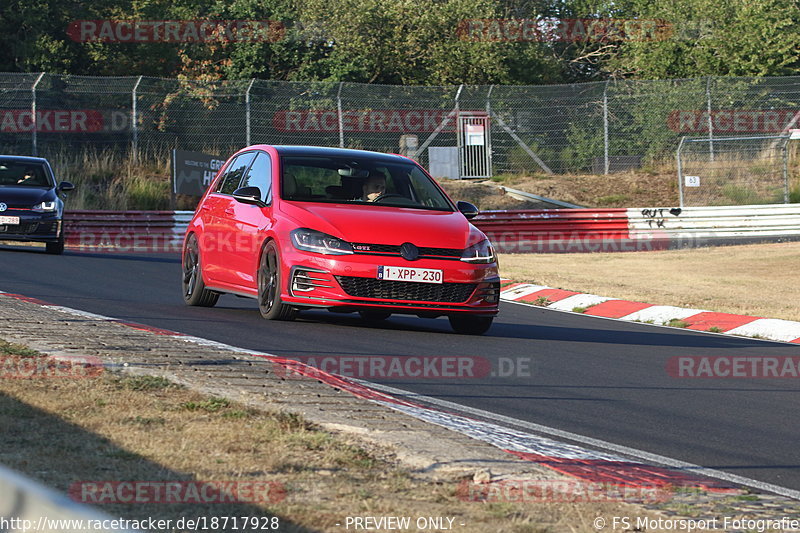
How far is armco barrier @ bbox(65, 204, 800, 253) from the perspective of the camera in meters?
27.3

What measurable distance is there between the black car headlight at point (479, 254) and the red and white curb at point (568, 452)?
10.6 ft

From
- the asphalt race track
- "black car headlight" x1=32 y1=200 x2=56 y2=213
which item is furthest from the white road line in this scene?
"black car headlight" x1=32 y1=200 x2=56 y2=213

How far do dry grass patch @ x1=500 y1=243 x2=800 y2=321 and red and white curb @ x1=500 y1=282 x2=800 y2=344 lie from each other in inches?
17.8

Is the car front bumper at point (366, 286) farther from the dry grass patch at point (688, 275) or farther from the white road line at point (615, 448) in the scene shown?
the dry grass patch at point (688, 275)

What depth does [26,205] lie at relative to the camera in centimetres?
1989

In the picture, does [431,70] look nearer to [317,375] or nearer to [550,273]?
[550,273]

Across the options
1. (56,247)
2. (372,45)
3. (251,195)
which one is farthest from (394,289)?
(372,45)

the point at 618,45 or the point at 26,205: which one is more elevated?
the point at 618,45

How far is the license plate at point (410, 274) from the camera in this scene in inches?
391

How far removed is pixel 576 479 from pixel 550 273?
15.4 meters

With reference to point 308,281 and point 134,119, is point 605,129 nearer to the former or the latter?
point 134,119

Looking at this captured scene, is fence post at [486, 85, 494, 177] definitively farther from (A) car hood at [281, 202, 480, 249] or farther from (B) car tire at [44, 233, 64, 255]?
(A) car hood at [281, 202, 480, 249]

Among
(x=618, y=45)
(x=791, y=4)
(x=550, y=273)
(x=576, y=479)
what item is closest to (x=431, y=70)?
(x=618, y=45)

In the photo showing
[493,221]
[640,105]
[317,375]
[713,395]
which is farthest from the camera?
[640,105]
